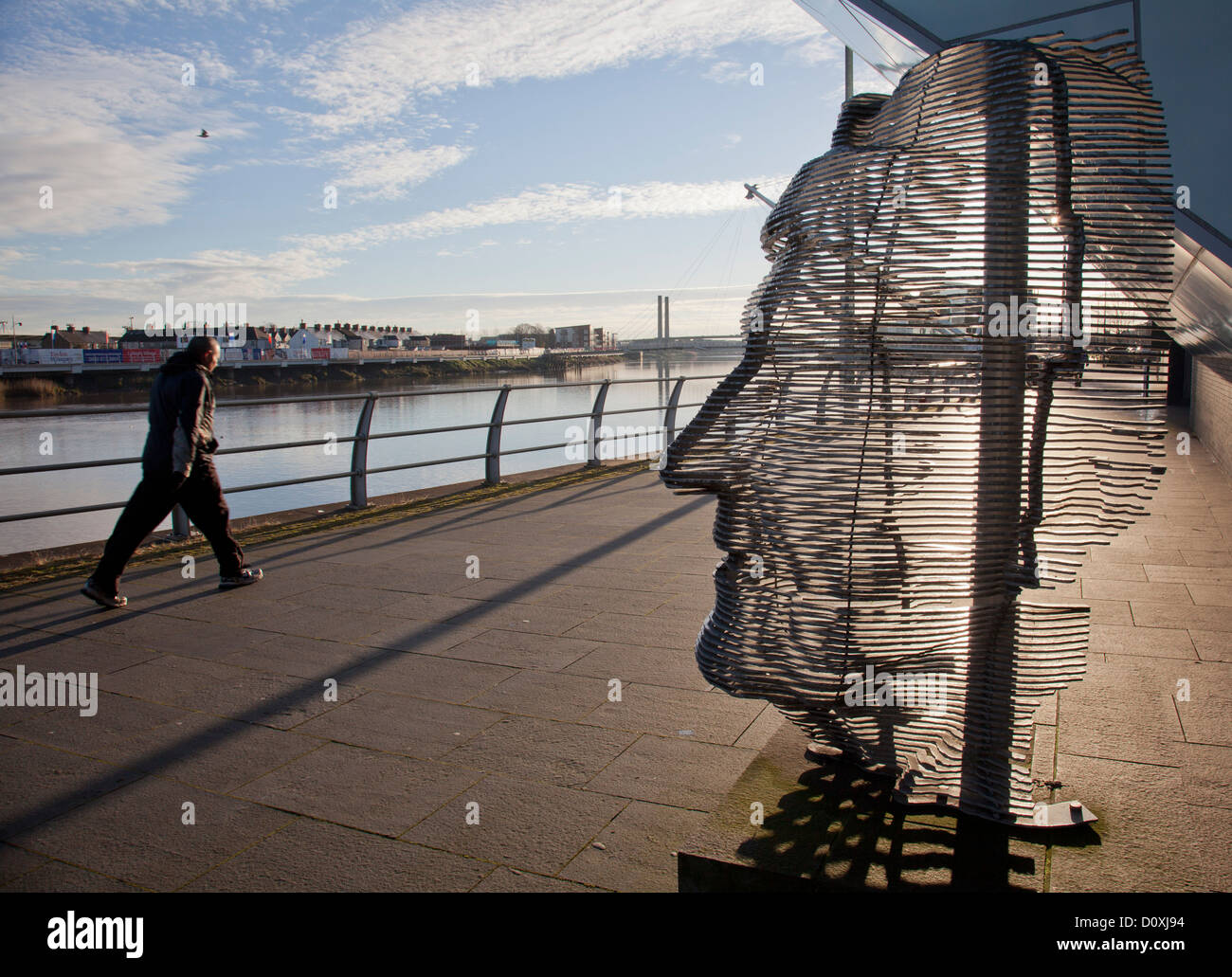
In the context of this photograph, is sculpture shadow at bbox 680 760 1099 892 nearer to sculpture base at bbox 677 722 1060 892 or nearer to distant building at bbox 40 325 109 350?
sculpture base at bbox 677 722 1060 892

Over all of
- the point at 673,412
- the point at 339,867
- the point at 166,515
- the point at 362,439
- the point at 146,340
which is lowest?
the point at 339,867

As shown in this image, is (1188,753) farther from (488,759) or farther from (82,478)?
(82,478)

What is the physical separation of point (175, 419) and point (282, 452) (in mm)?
15962

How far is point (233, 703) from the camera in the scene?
13.6 feet

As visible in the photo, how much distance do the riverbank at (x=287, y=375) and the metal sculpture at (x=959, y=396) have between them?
1373 inches

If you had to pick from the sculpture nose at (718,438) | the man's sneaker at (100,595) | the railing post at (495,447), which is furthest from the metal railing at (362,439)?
the sculpture nose at (718,438)

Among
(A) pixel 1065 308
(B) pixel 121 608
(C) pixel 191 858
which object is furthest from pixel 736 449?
(B) pixel 121 608

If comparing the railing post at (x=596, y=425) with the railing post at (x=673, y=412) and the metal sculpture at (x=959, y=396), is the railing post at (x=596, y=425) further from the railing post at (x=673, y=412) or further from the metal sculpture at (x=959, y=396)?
the metal sculpture at (x=959, y=396)

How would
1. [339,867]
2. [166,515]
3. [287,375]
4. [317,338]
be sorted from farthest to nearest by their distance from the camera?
[317,338]
[287,375]
[166,515]
[339,867]

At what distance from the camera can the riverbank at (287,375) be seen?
40.8 metres

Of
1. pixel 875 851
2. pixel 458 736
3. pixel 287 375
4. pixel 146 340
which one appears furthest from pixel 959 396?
pixel 146 340

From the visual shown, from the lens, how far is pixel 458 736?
12.2 ft

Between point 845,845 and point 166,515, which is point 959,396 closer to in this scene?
point 845,845

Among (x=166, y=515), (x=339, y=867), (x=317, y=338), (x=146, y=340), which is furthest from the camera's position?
(x=317, y=338)
